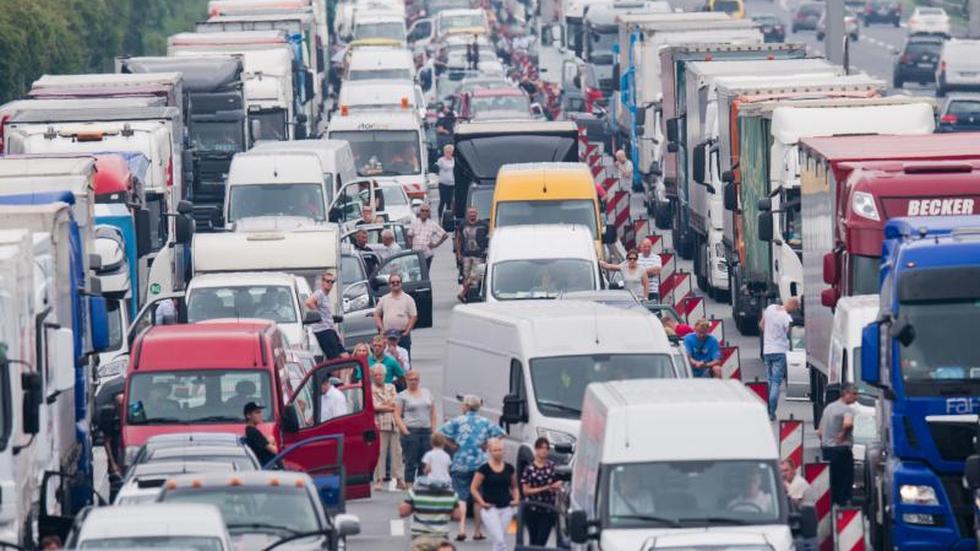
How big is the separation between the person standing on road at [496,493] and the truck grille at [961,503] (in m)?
3.46

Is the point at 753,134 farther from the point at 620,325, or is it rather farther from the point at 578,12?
the point at 578,12

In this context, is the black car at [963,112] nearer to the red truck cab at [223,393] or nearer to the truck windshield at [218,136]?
the truck windshield at [218,136]

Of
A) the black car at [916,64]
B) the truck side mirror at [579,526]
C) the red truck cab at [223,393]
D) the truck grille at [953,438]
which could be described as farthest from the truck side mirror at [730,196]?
the black car at [916,64]

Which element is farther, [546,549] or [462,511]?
[462,511]

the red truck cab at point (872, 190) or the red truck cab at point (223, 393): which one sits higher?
the red truck cab at point (872, 190)

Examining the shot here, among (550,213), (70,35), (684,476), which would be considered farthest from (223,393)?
(70,35)

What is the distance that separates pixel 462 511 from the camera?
81.9 feet

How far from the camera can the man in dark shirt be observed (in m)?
24.9

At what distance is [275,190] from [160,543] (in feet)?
82.5

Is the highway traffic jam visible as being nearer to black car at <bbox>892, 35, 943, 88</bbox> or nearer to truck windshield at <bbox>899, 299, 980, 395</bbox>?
truck windshield at <bbox>899, 299, 980, 395</bbox>

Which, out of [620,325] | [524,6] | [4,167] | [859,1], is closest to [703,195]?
[4,167]

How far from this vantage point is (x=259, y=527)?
808 inches

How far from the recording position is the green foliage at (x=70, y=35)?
189ft

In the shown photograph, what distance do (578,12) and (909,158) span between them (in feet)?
182
